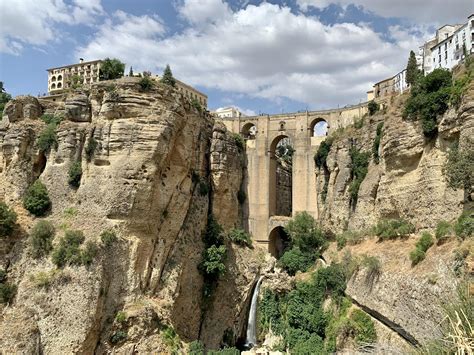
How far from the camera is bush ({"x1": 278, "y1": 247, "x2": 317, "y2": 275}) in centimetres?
3062

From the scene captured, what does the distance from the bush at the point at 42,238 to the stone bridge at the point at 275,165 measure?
59.8 ft

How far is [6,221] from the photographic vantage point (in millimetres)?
21328

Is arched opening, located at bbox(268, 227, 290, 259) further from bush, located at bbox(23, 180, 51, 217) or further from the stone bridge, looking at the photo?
bush, located at bbox(23, 180, 51, 217)

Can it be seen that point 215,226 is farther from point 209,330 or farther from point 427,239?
point 427,239

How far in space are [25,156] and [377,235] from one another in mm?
20746

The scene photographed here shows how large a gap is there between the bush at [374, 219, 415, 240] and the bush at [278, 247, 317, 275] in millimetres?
6418

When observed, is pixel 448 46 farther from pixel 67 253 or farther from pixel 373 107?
pixel 67 253

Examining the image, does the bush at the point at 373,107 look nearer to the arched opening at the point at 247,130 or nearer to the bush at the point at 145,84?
the arched opening at the point at 247,130

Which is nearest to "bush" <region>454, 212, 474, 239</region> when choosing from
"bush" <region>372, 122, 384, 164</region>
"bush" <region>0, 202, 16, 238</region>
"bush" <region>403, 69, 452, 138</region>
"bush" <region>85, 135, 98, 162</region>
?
"bush" <region>403, 69, 452, 138</region>

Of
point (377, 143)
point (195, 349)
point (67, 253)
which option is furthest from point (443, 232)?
Result: point (67, 253)

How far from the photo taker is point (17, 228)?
2217cm

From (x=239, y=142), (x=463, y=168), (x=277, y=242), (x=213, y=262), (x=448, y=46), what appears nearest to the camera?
(x=463, y=168)

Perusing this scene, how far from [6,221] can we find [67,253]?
11.6 feet

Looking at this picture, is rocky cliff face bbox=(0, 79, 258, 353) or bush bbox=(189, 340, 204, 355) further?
bush bbox=(189, 340, 204, 355)
